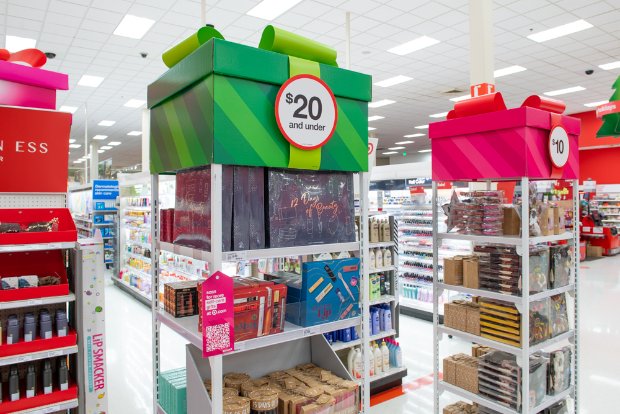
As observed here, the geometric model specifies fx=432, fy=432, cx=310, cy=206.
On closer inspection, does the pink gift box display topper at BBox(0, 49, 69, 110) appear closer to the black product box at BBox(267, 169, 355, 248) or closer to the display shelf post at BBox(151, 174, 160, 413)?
the display shelf post at BBox(151, 174, 160, 413)

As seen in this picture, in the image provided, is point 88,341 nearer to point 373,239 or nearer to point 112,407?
point 112,407

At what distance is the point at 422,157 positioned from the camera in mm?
27125

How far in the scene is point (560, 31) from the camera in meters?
7.67

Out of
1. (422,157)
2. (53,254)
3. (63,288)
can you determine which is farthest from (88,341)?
(422,157)

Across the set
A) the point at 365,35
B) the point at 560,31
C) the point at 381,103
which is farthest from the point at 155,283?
the point at 381,103

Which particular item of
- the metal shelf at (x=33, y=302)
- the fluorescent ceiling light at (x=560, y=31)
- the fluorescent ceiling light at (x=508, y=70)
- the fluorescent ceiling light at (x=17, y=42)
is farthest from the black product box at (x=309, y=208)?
the fluorescent ceiling light at (x=508, y=70)

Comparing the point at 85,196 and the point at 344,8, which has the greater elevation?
the point at 344,8

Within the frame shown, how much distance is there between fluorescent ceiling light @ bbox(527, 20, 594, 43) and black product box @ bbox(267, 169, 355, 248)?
7.40m

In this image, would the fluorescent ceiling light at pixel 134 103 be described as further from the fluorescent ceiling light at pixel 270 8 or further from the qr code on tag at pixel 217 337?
the qr code on tag at pixel 217 337

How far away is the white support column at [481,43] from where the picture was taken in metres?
4.89

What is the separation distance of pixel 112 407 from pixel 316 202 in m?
3.49

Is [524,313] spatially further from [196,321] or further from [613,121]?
[613,121]

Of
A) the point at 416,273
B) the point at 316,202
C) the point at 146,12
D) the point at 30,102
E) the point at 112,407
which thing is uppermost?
the point at 146,12

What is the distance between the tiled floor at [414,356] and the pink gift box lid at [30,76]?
296 centimetres
